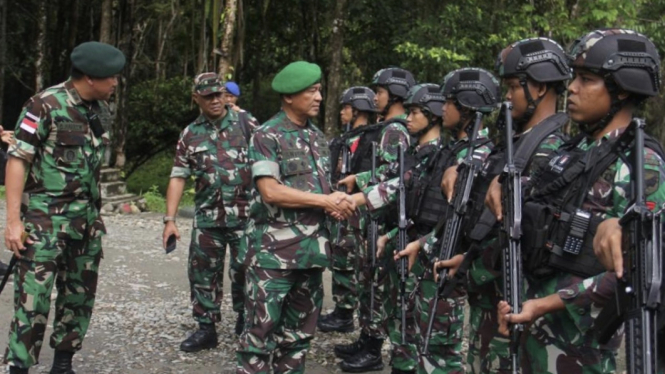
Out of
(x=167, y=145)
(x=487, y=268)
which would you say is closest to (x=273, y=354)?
(x=487, y=268)

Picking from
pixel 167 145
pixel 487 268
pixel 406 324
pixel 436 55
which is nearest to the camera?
pixel 487 268

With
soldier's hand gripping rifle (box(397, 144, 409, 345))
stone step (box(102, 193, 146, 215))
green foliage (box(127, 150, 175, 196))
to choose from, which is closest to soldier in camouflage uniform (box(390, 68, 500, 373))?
soldier's hand gripping rifle (box(397, 144, 409, 345))

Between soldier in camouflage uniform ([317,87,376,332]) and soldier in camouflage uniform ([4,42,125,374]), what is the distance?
229 centimetres

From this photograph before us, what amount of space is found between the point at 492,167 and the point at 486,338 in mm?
802

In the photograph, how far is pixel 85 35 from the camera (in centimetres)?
2061

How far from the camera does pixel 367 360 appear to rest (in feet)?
17.9

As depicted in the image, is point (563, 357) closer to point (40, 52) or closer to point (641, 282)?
point (641, 282)

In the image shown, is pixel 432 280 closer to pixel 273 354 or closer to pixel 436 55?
pixel 273 354

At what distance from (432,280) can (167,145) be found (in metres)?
16.7

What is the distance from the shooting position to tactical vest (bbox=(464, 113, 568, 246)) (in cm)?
320

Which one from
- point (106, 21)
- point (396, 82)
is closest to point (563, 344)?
point (396, 82)

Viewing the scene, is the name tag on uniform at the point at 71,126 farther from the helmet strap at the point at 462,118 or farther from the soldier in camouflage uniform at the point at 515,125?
the soldier in camouflage uniform at the point at 515,125

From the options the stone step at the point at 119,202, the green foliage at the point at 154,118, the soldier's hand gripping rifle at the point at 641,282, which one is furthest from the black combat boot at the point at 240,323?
the green foliage at the point at 154,118

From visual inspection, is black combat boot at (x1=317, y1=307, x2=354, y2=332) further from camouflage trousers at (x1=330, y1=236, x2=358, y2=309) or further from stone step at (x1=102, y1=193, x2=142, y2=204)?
stone step at (x1=102, y1=193, x2=142, y2=204)
